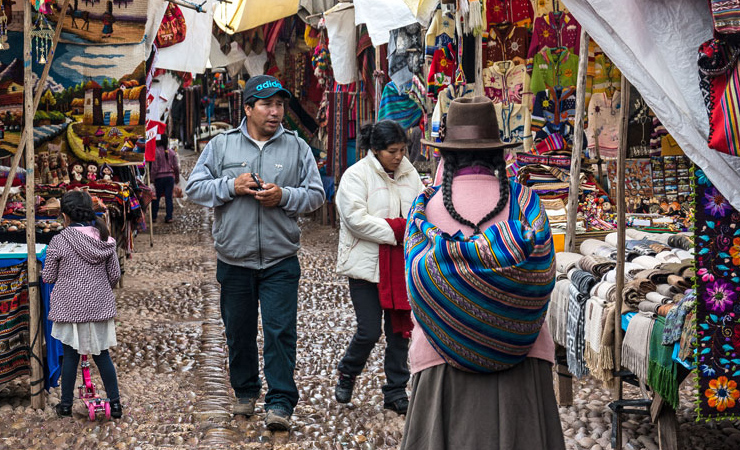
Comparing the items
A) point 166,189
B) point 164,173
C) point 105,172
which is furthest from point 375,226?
point 166,189

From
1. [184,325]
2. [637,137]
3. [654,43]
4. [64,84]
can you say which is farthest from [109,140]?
[654,43]

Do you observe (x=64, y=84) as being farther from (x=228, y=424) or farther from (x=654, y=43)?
(x=654, y=43)

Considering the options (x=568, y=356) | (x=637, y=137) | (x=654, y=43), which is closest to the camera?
(x=654, y=43)

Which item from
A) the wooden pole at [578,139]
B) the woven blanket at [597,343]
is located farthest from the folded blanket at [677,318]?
the wooden pole at [578,139]

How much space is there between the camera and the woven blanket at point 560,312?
18.3 ft

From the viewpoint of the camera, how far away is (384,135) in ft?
18.1

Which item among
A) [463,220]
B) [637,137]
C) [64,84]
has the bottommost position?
[463,220]

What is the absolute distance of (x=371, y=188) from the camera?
5543 millimetres

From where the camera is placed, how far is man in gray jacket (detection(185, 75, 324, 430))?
5195 mm

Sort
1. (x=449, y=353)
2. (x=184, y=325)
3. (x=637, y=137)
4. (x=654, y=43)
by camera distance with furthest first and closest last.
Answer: (x=184, y=325) < (x=637, y=137) < (x=654, y=43) < (x=449, y=353)

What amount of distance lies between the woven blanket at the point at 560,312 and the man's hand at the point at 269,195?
1901 mm

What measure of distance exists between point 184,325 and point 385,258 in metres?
3.59

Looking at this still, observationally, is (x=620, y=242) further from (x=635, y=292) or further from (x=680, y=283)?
(x=680, y=283)

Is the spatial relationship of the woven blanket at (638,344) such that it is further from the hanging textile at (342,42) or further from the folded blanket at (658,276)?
the hanging textile at (342,42)
